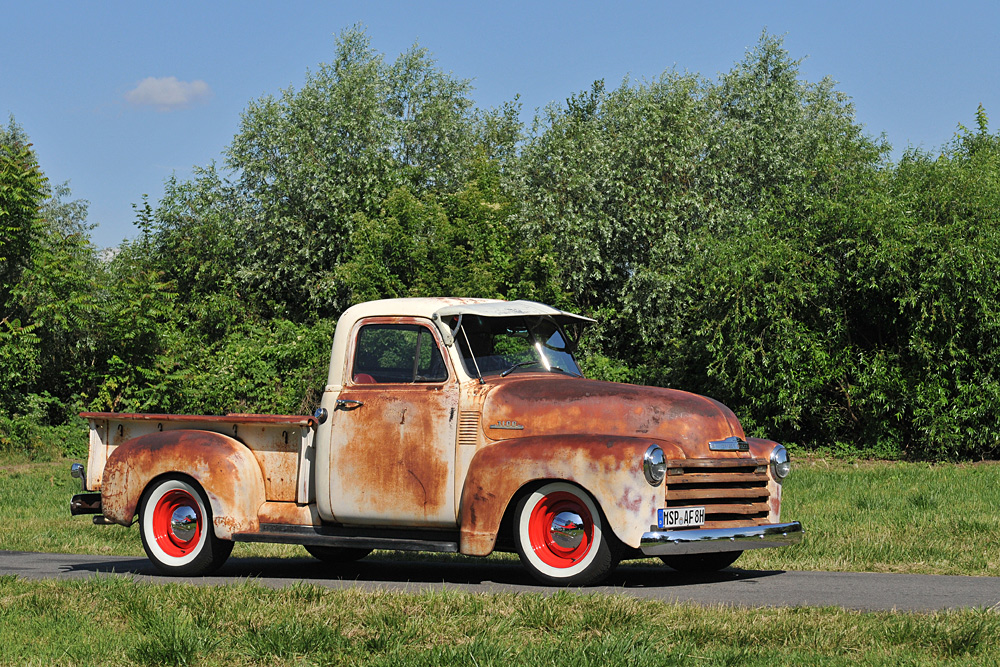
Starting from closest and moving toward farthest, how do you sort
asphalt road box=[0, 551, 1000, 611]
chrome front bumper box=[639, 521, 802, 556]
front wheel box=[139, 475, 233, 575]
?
asphalt road box=[0, 551, 1000, 611], chrome front bumper box=[639, 521, 802, 556], front wheel box=[139, 475, 233, 575]

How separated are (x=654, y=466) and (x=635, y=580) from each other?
1.31m

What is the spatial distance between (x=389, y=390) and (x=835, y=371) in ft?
54.5

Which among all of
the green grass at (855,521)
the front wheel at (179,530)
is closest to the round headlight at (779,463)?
the green grass at (855,521)

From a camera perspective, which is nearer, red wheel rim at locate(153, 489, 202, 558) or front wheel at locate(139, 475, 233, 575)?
front wheel at locate(139, 475, 233, 575)

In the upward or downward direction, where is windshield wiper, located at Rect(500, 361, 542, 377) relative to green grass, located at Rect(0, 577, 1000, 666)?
upward

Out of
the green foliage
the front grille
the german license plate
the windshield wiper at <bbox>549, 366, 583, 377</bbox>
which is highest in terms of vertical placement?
the green foliage

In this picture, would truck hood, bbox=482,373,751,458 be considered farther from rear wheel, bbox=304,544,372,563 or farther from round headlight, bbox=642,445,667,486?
rear wheel, bbox=304,544,372,563

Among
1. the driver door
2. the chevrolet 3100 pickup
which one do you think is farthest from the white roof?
the driver door

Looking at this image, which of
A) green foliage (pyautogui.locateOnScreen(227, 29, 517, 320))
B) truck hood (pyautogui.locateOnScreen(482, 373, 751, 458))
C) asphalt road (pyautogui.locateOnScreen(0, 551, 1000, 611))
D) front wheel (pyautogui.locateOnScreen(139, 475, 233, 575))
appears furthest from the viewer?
green foliage (pyautogui.locateOnScreen(227, 29, 517, 320))

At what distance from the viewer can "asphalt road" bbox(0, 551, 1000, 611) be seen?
300 inches

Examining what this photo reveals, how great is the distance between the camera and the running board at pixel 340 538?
8883mm

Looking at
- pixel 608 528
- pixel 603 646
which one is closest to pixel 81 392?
pixel 608 528

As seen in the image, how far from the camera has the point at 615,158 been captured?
32156mm

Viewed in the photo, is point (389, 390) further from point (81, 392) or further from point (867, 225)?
point (81, 392)
